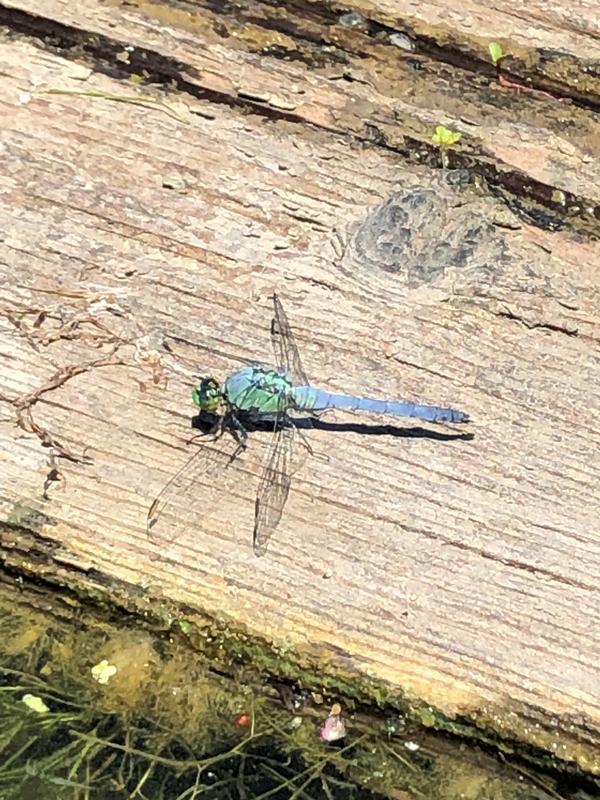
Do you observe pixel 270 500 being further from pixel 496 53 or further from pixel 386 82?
pixel 496 53

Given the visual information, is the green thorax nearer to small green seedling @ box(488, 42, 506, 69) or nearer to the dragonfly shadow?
the dragonfly shadow

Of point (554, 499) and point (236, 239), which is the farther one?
point (236, 239)

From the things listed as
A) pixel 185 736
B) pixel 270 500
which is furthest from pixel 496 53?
pixel 185 736

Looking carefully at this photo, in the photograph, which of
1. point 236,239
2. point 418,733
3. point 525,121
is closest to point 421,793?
point 418,733

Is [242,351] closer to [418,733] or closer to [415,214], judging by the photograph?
[415,214]

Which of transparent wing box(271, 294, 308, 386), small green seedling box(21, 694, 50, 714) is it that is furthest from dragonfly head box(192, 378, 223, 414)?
small green seedling box(21, 694, 50, 714)

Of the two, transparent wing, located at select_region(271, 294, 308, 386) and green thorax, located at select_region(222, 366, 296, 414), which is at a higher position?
transparent wing, located at select_region(271, 294, 308, 386)
